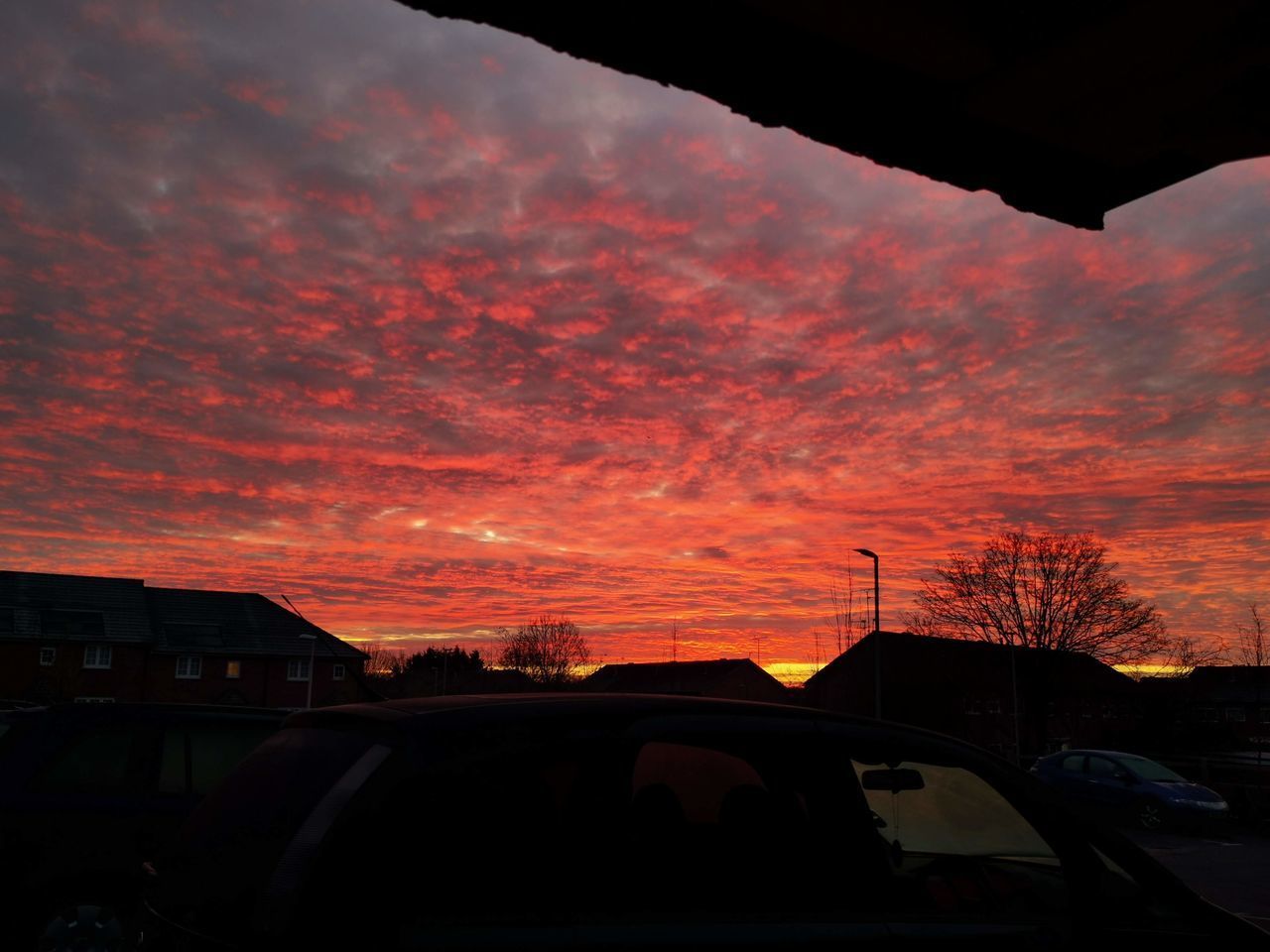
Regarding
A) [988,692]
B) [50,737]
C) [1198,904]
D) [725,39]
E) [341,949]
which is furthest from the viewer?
[988,692]

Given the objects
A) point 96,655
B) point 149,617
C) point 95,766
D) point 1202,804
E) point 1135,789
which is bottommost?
point 1202,804

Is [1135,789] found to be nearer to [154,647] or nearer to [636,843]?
[636,843]

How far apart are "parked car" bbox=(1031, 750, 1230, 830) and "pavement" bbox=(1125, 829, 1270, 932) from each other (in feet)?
1.48

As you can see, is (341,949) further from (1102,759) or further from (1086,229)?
(1102,759)

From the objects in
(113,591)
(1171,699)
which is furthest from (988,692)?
(113,591)

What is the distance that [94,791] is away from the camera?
637cm

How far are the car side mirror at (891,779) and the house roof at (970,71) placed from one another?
6.57 feet

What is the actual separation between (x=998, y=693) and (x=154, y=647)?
180 feet

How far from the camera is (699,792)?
3113 millimetres

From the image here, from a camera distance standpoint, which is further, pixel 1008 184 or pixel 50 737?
pixel 50 737

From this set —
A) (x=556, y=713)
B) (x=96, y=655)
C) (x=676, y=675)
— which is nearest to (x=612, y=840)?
(x=556, y=713)

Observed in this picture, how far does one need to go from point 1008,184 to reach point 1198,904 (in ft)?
8.50

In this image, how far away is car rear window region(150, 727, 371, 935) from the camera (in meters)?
2.57

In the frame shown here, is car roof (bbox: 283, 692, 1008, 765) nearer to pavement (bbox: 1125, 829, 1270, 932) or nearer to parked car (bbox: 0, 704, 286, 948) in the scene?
parked car (bbox: 0, 704, 286, 948)
